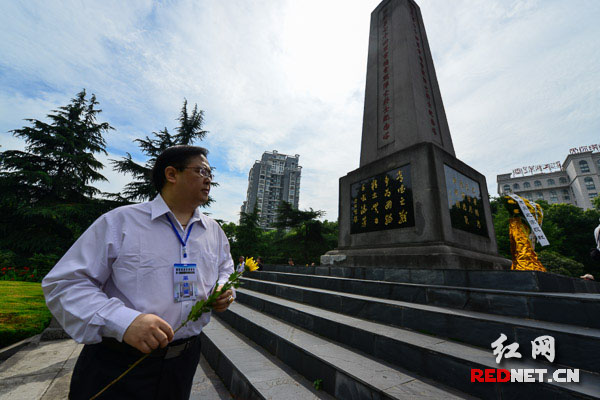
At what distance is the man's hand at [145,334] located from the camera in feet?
2.96

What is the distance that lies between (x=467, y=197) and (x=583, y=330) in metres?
4.54

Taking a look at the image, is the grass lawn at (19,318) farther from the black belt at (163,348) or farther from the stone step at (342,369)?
the black belt at (163,348)

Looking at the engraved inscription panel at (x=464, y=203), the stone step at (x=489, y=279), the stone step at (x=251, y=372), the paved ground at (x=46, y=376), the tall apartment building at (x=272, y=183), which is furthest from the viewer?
the tall apartment building at (x=272, y=183)

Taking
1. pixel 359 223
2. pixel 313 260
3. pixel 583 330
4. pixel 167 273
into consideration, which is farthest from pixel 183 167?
pixel 313 260

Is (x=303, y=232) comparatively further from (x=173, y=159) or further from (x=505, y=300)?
(x=173, y=159)

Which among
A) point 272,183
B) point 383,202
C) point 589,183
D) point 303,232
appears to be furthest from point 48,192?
point 589,183

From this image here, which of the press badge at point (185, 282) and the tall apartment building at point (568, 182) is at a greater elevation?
the tall apartment building at point (568, 182)

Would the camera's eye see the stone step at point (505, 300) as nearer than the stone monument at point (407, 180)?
Yes

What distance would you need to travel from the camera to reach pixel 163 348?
46.1 inches

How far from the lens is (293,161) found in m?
87.1

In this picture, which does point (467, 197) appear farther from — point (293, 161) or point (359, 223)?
point (293, 161)

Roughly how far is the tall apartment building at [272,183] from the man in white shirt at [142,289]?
77893 mm

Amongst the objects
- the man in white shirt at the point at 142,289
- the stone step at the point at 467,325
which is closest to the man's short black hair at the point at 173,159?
the man in white shirt at the point at 142,289

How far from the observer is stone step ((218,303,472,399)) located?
1732mm
